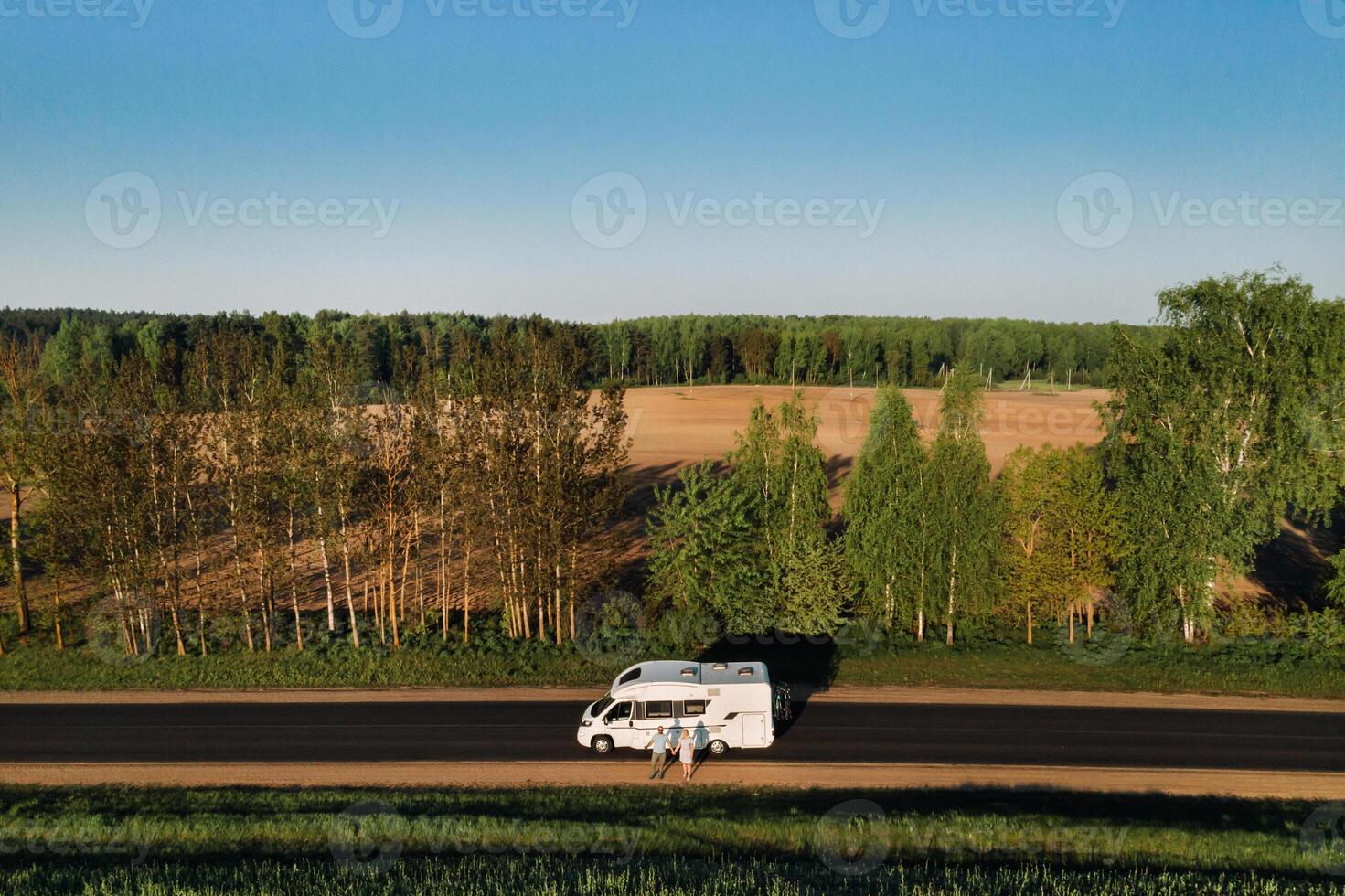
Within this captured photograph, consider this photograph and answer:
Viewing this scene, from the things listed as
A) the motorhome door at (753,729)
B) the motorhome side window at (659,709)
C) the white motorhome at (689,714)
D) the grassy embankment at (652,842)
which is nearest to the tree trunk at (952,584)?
the grassy embankment at (652,842)

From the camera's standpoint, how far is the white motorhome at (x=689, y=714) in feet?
68.6

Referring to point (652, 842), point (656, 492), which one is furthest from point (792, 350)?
point (652, 842)

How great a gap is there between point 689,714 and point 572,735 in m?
3.54

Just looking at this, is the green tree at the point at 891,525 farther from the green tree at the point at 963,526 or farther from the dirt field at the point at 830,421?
the dirt field at the point at 830,421

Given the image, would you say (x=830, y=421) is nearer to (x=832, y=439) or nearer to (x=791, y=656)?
(x=832, y=439)

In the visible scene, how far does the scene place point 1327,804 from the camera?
18.3 m

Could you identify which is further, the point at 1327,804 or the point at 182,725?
the point at 182,725

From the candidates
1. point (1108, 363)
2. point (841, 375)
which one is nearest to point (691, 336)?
point (841, 375)

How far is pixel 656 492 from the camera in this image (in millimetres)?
28594

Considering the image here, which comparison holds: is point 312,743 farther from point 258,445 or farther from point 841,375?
point 841,375

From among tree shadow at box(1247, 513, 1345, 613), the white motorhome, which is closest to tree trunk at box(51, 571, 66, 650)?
the white motorhome

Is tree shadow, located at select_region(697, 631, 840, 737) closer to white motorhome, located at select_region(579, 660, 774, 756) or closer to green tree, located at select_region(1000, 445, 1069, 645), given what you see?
white motorhome, located at select_region(579, 660, 774, 756)

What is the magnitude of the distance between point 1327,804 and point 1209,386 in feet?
54.8

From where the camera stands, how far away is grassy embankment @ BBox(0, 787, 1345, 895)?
1430cm
